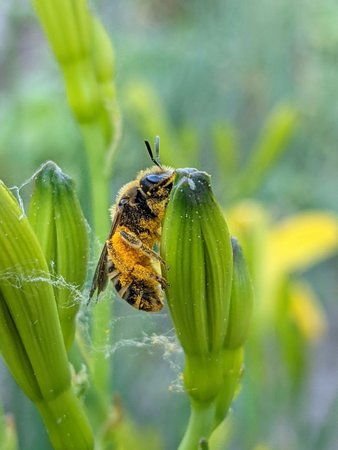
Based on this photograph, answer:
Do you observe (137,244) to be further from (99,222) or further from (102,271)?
(99,222)

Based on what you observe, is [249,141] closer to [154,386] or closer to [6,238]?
[154,386]

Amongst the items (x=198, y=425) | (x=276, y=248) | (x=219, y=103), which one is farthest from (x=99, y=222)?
(x=219, y=103)

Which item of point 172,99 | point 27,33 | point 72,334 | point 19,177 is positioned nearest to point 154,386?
point 19,177

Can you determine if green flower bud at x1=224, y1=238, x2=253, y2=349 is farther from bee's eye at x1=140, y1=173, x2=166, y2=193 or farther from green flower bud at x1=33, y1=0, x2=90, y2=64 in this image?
green flower bud at x1=33, y1=0, x2=90, y2=64

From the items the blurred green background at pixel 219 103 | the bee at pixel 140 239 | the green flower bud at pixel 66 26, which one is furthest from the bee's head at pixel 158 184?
the blurred green background at pixel 219 103

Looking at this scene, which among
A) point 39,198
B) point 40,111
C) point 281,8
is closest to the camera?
point 39,198

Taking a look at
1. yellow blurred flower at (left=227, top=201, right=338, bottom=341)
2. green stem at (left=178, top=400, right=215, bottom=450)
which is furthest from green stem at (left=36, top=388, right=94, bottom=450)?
yellow blurred flower at (left=227, top=201, right=338, bottom=341)

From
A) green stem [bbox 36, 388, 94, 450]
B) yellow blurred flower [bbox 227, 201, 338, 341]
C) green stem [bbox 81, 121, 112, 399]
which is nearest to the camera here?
green stem [bbox 36, 388, 94, 450]
